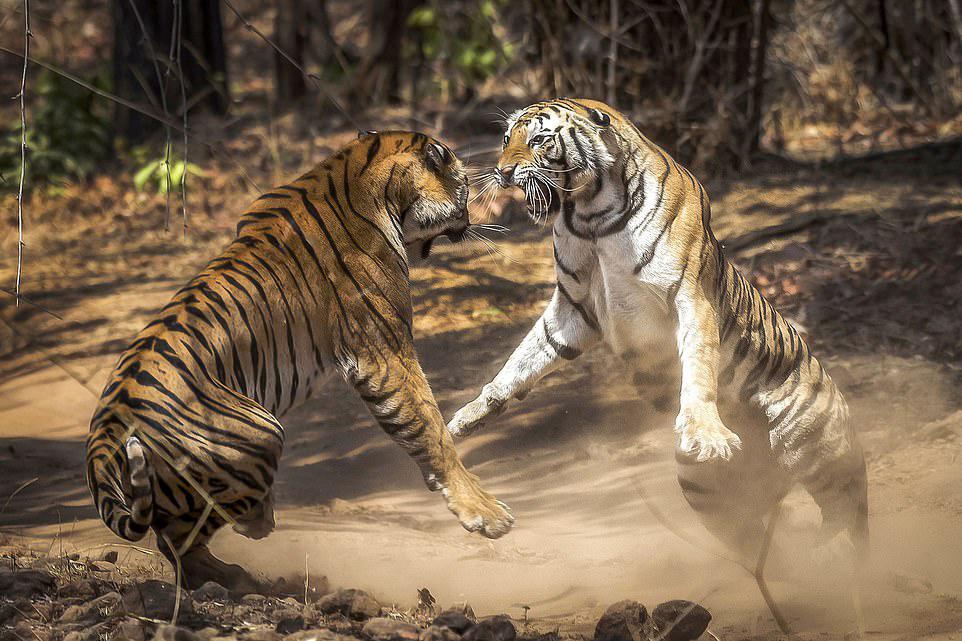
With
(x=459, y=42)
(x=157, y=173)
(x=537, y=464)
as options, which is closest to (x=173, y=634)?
(x=537, y=464)

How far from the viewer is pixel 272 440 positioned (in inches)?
138

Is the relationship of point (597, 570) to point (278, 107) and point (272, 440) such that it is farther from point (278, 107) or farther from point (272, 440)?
point (278, 107)

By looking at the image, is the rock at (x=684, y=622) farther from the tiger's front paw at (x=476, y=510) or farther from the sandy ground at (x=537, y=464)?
the tiger's front paw at (x=476, y=510)

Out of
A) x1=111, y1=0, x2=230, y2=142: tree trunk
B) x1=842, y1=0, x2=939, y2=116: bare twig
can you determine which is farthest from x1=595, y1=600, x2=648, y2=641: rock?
x1=111, y1=0, x2=230, y2=142: tree trunk

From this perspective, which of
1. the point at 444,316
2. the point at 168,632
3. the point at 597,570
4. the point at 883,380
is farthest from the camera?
the point at 444,316

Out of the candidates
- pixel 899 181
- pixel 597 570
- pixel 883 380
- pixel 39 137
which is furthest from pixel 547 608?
pixel 39 137

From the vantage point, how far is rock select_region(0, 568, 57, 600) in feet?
10.6

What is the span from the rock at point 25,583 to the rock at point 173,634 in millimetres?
674

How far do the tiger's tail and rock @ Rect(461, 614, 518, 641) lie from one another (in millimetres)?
1025

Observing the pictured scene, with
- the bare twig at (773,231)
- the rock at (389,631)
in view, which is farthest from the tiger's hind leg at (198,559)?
the bare twig at (773,231)

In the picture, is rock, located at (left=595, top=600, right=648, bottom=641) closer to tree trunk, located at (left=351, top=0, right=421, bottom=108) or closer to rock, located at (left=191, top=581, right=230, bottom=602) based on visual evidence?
rock, located at (left=191, top=581, right=230, bottom=602)

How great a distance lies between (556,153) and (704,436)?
1.16m

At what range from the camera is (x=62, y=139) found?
10141 millimetres

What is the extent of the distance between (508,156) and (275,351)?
1.11m
